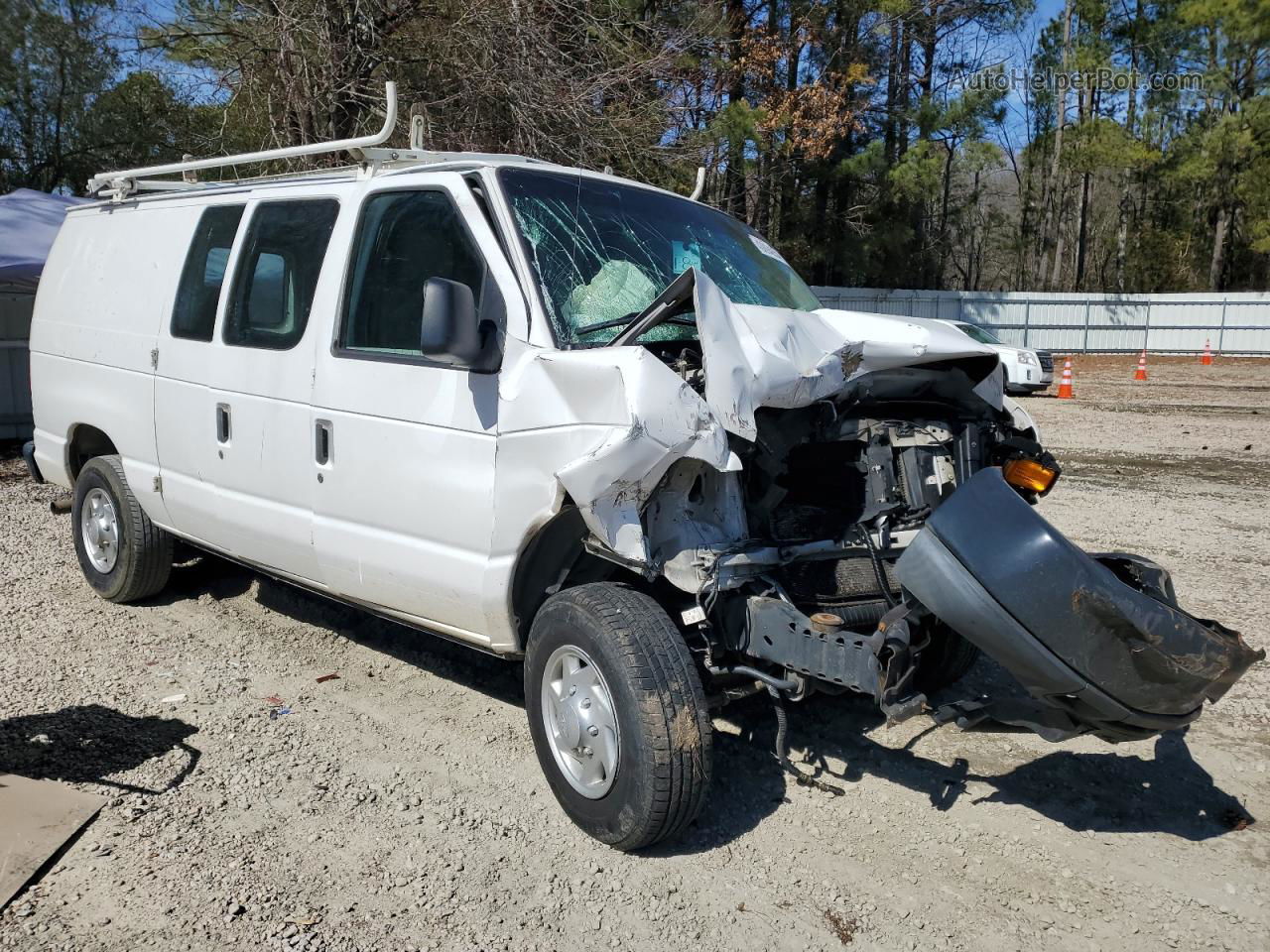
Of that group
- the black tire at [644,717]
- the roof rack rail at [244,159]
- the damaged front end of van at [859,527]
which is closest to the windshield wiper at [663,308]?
the damaged front end of van at [859,527]

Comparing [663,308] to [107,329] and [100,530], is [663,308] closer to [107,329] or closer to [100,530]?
[107,329]

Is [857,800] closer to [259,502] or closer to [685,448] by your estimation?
[685,448]

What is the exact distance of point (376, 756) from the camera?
4.29 meters

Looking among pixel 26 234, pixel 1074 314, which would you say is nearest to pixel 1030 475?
pixel 26 234

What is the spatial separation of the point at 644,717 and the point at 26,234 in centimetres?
1195

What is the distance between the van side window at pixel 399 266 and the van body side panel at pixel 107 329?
161 cm

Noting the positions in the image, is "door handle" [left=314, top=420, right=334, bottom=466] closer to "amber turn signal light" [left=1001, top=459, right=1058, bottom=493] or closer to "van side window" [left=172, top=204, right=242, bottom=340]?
"van side window" [left=172, top=204, right=242, bottom=340]

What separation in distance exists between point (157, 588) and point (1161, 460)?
10.5 meters

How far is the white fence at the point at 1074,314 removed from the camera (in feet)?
111

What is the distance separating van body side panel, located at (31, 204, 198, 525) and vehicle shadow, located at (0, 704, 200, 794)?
1.33 meters

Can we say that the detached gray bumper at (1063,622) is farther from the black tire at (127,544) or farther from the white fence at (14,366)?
the white fence at (14,366)

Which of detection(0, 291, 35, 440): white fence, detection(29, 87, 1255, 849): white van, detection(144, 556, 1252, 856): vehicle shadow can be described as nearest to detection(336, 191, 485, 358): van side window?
detection(29, 87, 1255, 849): white van

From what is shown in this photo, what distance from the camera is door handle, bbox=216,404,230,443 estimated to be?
4.93m

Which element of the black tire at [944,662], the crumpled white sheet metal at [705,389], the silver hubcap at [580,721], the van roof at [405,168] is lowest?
the black tire at [944,662]
